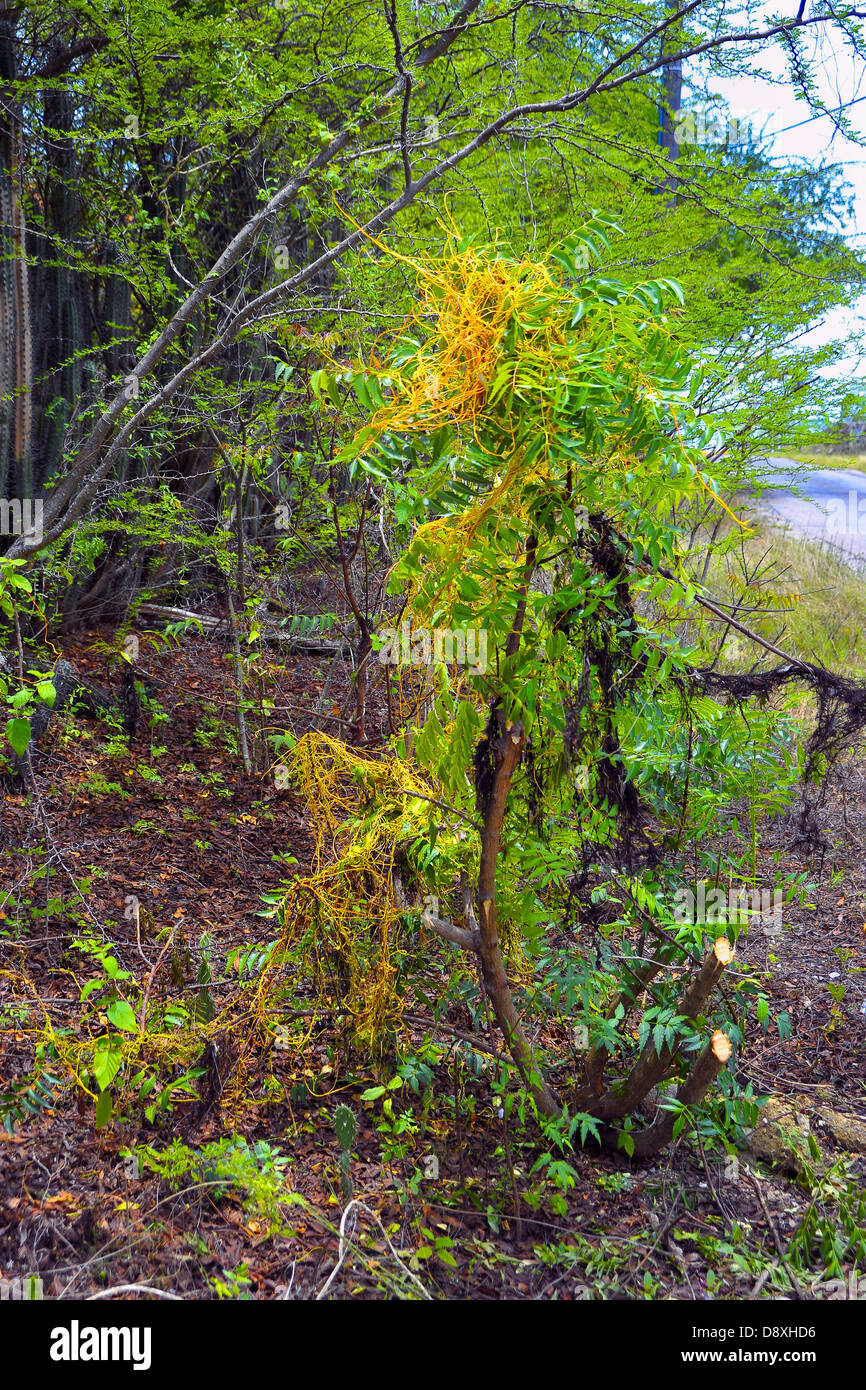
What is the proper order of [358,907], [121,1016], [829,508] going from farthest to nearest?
1. [829,508]
2. [358,907]
3. [121,1016]

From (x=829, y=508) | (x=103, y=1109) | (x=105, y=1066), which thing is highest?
(x=829, y=508)

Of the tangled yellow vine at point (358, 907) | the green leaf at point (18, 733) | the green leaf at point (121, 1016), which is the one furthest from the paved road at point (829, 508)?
the green leaf at point (121, 1016)

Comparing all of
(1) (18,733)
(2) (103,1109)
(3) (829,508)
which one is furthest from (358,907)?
(3) (829,508)

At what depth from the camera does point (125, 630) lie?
5906 mm

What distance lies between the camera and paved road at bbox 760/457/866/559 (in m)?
10.9

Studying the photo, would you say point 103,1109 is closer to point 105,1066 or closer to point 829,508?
point 105,1066

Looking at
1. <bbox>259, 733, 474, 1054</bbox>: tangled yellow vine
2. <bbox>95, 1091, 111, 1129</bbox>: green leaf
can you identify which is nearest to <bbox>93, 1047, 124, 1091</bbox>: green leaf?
<bbox>95, 1091, 111, 1129</bbox>: green leaf

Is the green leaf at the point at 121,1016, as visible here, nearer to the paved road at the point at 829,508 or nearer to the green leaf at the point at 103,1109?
the green leaf at the point at 103,1109

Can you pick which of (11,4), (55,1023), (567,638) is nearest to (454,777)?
(567,638)

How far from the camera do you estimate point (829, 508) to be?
12078 millimetres

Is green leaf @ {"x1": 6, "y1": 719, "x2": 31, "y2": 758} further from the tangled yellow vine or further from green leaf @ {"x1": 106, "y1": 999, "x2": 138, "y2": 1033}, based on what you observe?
the tangled yellow vine

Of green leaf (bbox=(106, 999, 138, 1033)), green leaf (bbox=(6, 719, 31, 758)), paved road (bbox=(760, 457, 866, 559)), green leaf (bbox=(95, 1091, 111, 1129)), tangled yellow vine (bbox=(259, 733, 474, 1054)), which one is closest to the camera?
green leaf (bbox=(106, 999, 138, 1033))

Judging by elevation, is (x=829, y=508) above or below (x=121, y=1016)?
above

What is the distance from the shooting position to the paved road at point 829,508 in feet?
35.8
